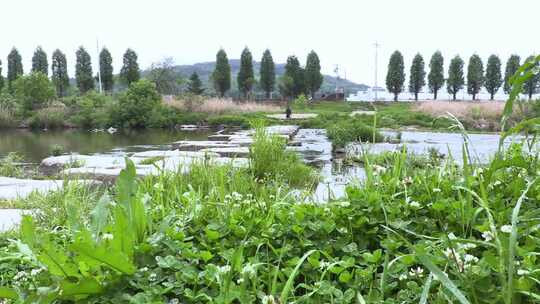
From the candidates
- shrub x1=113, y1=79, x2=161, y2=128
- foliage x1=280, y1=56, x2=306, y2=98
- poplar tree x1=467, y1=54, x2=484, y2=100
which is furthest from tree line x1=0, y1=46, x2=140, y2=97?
poplar tree x1=467, y1=54, x2=484, y2=100

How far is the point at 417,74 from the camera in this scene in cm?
3909

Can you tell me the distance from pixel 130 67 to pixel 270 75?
11562mm

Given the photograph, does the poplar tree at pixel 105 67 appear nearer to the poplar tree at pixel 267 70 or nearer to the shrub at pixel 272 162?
the poplar tree at pixel 267 70

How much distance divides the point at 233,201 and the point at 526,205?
0.87 meters

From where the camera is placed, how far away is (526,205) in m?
1.25

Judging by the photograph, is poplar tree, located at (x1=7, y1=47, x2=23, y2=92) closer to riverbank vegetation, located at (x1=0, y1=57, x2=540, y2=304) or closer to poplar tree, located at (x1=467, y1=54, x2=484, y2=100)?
poplar tree, located at (x1=467, y1=54, x2=484, y2=100)

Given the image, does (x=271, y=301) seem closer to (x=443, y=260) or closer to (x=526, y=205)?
(x=443, y=260)

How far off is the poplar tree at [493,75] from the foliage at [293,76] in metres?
14.6

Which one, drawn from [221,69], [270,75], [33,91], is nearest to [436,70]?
[270,75]

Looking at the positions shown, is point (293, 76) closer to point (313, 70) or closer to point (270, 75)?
point (313, 70)

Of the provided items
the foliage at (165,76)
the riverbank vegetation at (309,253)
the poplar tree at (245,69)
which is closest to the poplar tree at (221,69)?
the poplar tree at (245,69)

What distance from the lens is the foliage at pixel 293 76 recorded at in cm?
3837

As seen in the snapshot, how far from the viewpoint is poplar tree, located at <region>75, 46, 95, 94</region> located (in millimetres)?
39853

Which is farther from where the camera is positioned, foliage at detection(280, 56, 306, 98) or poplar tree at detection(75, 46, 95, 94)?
poplar tree at detection(75, 46, 95, 94)
